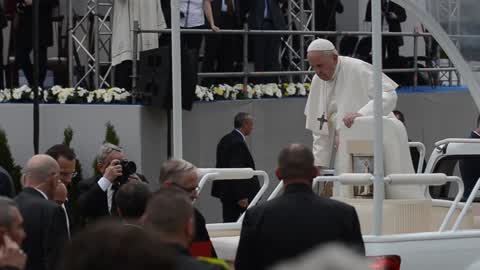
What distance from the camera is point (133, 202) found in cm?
589

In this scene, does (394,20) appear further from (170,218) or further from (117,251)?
(117,251)

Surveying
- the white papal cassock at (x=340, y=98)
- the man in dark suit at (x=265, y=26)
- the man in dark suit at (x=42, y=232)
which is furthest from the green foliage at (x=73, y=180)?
the man in dark suit at (x=42, y=232)

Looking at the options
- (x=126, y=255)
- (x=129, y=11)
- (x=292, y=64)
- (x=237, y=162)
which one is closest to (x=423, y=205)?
(x=126, y=255)

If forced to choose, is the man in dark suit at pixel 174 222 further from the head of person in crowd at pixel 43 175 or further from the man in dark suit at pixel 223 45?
the man in dark suit at pixel 223 45

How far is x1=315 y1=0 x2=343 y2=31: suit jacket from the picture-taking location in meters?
19.2

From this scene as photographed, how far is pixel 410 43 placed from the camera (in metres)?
20.4

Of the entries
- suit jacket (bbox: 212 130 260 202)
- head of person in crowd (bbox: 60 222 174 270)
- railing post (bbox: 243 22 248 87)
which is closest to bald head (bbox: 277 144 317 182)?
Result: head of person in crowd (bbox: 60 222 174 270)

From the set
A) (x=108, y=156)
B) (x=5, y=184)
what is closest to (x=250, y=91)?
(x=108, y=156)

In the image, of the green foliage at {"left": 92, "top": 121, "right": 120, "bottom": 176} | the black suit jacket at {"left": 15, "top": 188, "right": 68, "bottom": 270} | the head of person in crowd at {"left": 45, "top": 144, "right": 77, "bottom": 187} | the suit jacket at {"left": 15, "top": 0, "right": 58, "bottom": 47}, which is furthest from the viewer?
the suit jacket at {"left": 15, "top": 0, "right": 58, "bottom": 47}

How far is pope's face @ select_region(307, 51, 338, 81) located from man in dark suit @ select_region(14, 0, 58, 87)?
317 inches

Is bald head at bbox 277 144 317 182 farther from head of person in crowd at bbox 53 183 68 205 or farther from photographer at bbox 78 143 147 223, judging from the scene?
photographer at bbox 78 143 147 223

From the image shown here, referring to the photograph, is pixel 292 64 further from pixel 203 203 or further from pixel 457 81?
pixel 457 81

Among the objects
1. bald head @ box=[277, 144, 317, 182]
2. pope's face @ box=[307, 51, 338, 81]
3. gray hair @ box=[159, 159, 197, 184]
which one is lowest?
gray hair @ box=[159, 159, 197, 184]

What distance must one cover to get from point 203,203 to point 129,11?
2574 millimetres
